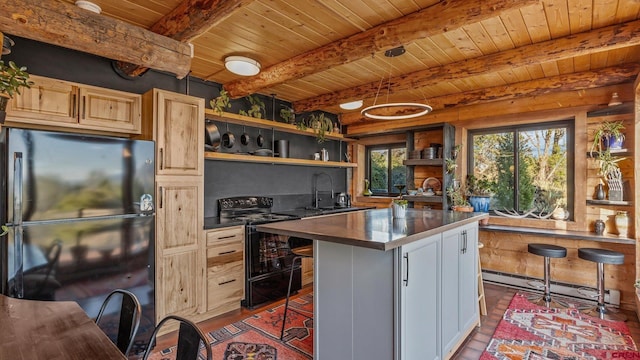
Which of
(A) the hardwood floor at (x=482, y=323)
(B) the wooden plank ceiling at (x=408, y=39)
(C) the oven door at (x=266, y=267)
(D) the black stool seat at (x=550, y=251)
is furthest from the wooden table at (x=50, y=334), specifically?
(D) the black stool seat at (x=550, y=251)

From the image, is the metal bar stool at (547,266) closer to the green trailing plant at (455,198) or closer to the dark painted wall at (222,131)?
the green trailing plant at (455,198)

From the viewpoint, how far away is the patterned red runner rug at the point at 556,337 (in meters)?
2.44

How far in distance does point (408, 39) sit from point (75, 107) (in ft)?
8.60

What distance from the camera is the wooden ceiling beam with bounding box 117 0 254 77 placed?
187 centimetres

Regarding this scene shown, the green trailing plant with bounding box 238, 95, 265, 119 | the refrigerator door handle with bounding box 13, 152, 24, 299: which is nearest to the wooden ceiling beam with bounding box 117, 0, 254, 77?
the refrigerator door handle with bounding box 13, 152, 24, 299

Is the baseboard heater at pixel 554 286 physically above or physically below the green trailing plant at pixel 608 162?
below

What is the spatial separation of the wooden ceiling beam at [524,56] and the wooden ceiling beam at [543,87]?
95 cm

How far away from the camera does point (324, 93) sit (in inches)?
170

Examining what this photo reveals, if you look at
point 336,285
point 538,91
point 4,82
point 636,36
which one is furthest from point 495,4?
point 4,82

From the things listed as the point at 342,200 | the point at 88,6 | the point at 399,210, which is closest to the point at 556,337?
the point at 399,210

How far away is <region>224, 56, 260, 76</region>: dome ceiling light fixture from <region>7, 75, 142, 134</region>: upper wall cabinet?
2.84 ft

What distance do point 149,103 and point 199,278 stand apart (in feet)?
5.45

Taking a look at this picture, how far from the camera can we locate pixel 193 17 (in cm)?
208

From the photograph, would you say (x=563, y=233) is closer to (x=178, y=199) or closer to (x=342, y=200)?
(x=342, y=200)
